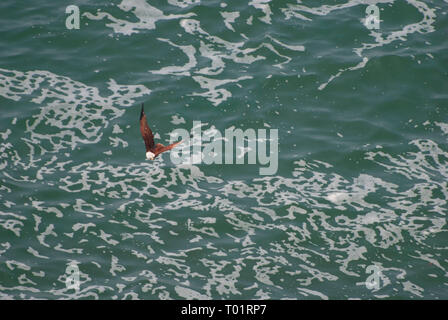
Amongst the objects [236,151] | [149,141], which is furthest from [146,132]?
[236,151]

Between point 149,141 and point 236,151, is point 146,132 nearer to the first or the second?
point 149,141

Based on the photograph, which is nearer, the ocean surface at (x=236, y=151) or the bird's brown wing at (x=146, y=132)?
the bird's brown wing at (x=146, y=132)

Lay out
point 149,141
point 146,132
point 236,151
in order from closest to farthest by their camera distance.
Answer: point 146,132
point 149,141
point 236,151

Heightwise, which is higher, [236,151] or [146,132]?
[146,132]

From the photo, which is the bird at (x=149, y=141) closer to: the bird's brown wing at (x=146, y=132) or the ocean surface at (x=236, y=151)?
the bird's brown wing at (x=146, y=132)

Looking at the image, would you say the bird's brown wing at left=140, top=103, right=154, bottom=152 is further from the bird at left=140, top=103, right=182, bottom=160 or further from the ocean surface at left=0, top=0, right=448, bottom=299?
the ocean surface at left=0, top=0, right=448, bottom=299

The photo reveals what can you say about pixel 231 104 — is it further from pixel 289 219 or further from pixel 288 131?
pixel 289 219

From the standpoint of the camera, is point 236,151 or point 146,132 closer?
point 146,132

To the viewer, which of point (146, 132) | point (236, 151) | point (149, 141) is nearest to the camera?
point (146, 132)

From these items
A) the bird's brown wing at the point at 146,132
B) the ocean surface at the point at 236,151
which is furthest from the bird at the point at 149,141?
the ocean surface at the point at 236,151
